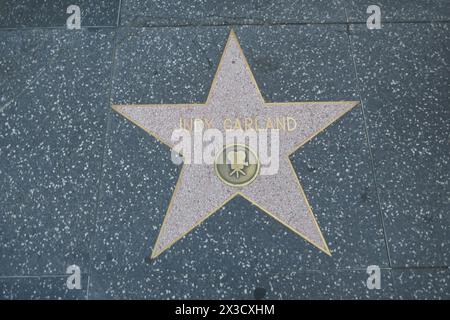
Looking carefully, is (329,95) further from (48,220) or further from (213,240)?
(48,220)

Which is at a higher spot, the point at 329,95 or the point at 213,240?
the point at 329,95

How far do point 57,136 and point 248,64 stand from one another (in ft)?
3.13

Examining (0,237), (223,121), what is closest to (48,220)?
(0,237)

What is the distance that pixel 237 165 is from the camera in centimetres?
195

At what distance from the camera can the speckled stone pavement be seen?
1881 mm

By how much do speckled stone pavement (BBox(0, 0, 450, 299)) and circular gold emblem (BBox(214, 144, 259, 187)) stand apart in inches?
3.7

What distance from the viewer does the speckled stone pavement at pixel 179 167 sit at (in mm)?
1881

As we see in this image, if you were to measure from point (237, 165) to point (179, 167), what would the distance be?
0.26m

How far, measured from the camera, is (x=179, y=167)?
77.8 inches

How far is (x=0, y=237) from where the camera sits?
1.95m

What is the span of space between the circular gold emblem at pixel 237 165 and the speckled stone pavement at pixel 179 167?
93 millimetres

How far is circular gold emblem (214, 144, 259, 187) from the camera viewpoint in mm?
1943

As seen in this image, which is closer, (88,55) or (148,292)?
(148,292)
